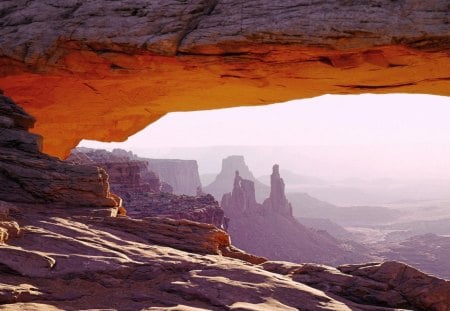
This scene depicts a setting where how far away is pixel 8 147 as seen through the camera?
528 inches

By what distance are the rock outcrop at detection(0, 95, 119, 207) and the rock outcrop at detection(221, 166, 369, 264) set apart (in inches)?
2523

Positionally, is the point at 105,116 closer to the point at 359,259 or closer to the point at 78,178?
the point at 78,178

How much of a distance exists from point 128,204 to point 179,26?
39.1 m

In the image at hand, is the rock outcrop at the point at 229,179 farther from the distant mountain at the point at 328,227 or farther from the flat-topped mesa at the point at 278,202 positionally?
the flat-topped mesa at the point at 278,202

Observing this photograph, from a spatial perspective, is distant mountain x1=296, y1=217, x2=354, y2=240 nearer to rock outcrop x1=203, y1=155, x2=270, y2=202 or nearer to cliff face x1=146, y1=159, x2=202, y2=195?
cliff face x1=146, y1=159, x2=202, y2=195

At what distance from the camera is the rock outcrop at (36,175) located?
12289mm

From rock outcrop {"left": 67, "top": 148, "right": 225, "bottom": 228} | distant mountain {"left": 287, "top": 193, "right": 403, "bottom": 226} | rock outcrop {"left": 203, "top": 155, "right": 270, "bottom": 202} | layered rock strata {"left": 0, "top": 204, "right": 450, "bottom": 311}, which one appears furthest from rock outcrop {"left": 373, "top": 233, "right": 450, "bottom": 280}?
rock outcrop {"left": 203, "top": 155, "right": 270, "bottom": 202}

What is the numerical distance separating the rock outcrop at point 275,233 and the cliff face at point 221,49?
6123 cm

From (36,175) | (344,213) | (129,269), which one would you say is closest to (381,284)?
(129,269)

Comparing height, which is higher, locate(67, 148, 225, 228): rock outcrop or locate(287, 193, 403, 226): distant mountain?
locate(67, 148, 225, 228): rock outcrop

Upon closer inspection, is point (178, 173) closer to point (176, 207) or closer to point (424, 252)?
point (424, 252)

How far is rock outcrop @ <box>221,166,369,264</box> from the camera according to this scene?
259 feet

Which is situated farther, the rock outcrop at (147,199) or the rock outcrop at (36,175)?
the rock outcrop at (147,199)

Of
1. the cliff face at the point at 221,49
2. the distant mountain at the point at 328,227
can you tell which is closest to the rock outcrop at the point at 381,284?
the cliff face at the point at 221,49
